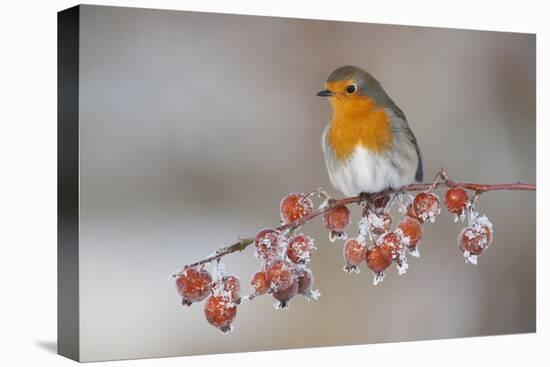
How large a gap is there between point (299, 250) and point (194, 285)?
509mm

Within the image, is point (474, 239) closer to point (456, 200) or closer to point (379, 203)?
point (456, 200)

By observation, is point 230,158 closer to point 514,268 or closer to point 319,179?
point 319,179

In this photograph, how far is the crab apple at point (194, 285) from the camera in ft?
15.1

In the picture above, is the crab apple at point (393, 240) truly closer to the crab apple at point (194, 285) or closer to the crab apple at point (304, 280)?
the crab apple at point (304, 280)

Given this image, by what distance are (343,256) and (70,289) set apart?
1309 millimetres

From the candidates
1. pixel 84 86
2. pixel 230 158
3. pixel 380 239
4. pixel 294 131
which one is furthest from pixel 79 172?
pixel 380 239

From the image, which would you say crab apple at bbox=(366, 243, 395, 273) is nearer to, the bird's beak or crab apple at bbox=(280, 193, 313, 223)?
crab apple at bbox=(280, 193, 313, 223)

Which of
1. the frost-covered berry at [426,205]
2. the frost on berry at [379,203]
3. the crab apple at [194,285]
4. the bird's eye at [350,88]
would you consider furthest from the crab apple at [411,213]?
the crab apple at [194,285]

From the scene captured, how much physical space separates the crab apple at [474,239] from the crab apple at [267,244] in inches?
43.4

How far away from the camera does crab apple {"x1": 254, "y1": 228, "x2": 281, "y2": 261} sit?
4754 millimetres

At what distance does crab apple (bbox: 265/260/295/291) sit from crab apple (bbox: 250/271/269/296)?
38mm

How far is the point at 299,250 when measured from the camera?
476 centimetres

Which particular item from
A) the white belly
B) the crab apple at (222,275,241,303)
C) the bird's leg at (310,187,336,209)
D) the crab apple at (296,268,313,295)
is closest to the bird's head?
the white belly

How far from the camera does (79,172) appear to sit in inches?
178
